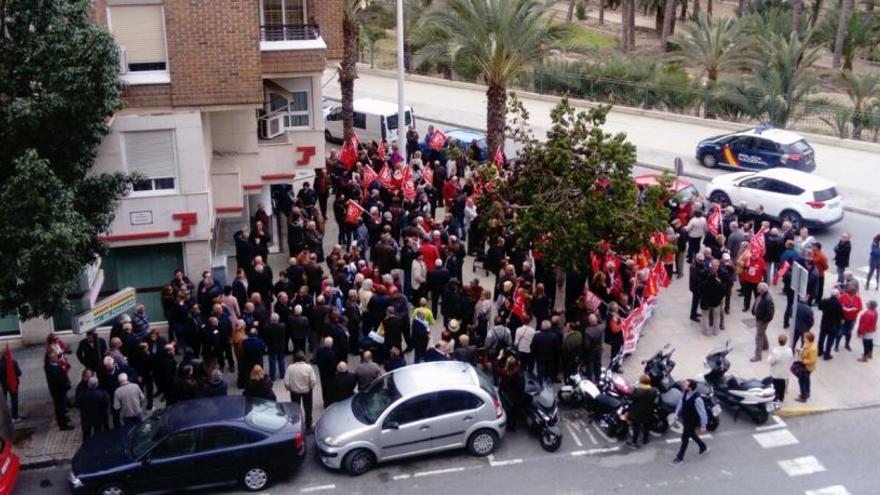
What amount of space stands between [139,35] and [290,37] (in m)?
4.04

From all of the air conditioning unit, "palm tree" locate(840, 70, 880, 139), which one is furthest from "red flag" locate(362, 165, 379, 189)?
"palm tree" locate(840, 70, 880, 139)

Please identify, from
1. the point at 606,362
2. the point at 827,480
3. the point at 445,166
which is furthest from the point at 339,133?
the point at 827,480

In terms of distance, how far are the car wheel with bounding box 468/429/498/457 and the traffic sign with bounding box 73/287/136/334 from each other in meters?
6.12

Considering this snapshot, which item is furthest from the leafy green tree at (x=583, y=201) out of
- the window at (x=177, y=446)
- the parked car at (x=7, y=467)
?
the parked car at (x=7, y=467)

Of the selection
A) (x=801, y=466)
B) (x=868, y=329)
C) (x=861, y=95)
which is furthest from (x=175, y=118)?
(x=861, y=95)

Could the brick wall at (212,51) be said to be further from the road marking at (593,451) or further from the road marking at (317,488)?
the road marking at (593,451)

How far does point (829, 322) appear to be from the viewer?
60.3 ft

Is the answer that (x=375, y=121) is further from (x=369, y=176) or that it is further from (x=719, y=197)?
(x=719, y=197)

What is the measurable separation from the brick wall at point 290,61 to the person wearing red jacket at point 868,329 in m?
11.8

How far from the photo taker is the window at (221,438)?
14.4 metres

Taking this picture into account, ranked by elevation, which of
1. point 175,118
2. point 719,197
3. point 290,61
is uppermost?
point 290,61

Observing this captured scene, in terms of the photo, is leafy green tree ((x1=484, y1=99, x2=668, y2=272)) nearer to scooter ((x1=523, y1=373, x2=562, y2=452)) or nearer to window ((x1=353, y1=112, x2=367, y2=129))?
scooter ((x1=523, y1=373, x2=562, y2=452))

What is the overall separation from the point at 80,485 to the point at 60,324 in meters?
6.44

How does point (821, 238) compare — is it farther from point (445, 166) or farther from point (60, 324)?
point (60, 324)
